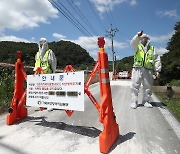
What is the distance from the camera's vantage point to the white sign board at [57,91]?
4.15 metres

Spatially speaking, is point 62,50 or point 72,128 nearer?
point 72,128

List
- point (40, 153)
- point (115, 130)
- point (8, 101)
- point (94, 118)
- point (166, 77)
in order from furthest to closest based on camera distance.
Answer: point (166, 77), point (8, 101), point (94, 118), point (115, 130), point (40, 153)

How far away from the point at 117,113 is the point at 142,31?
2258 millimetres

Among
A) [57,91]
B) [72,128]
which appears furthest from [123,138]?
[57,91]

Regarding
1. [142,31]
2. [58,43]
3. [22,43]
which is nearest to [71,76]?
[142,31]

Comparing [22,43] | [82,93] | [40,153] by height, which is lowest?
[40,153]

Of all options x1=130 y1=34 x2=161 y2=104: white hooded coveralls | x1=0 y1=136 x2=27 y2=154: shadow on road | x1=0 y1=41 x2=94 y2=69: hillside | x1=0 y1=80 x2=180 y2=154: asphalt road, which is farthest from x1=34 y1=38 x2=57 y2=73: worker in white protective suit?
x1=0 y1=41 x2=94 y2=69: hillside

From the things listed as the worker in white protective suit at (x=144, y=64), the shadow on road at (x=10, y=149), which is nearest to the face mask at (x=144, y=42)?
the worker in white protective suit at (x=144, y=64)

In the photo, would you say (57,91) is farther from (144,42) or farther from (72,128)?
(144,42)

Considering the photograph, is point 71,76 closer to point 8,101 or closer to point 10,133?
point 10,133

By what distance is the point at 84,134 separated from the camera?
14.4 ft

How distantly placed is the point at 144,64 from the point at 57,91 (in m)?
3.05

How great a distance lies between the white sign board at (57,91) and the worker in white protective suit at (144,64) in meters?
2.83

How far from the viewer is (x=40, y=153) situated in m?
3.51
